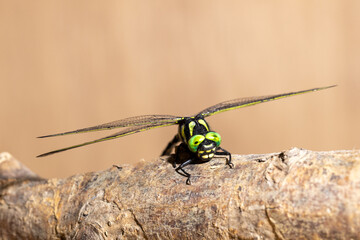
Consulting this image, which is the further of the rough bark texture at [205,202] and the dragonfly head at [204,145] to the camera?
the dragonfly head at [204,145]

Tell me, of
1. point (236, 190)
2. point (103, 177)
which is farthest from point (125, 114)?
point (236, 190)

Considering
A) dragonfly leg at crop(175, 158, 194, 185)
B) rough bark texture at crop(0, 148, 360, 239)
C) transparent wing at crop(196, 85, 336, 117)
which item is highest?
transparent wing at crop(196, 85, 336, 117)

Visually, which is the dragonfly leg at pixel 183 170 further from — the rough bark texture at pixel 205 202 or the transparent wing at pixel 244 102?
the transparent wing at pixel 244 102

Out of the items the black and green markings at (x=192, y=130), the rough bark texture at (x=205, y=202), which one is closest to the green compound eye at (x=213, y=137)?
the black and green markings at (x=192, y=130)

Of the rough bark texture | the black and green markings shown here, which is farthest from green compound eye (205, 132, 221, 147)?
the rough bark texture

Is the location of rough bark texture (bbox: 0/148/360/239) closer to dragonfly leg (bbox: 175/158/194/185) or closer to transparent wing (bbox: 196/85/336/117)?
dragonfly leg (bbox: 175/158/194/185)

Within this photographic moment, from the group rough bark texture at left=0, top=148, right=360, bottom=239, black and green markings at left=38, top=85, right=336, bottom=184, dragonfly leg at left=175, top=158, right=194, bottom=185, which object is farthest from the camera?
black and green markings at left=38, top=85, right=336, bottom=184

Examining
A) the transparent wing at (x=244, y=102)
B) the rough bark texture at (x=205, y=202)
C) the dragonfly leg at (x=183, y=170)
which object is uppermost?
the transparent wing at (x=244, y=102)

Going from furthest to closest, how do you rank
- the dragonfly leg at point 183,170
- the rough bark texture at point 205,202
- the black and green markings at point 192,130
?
the black and green markings at point 192,130 < the dragonfly leg at point 183,170 < the rough bark texture at point 205,202

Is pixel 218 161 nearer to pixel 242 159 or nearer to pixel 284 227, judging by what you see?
pixel 242 159
